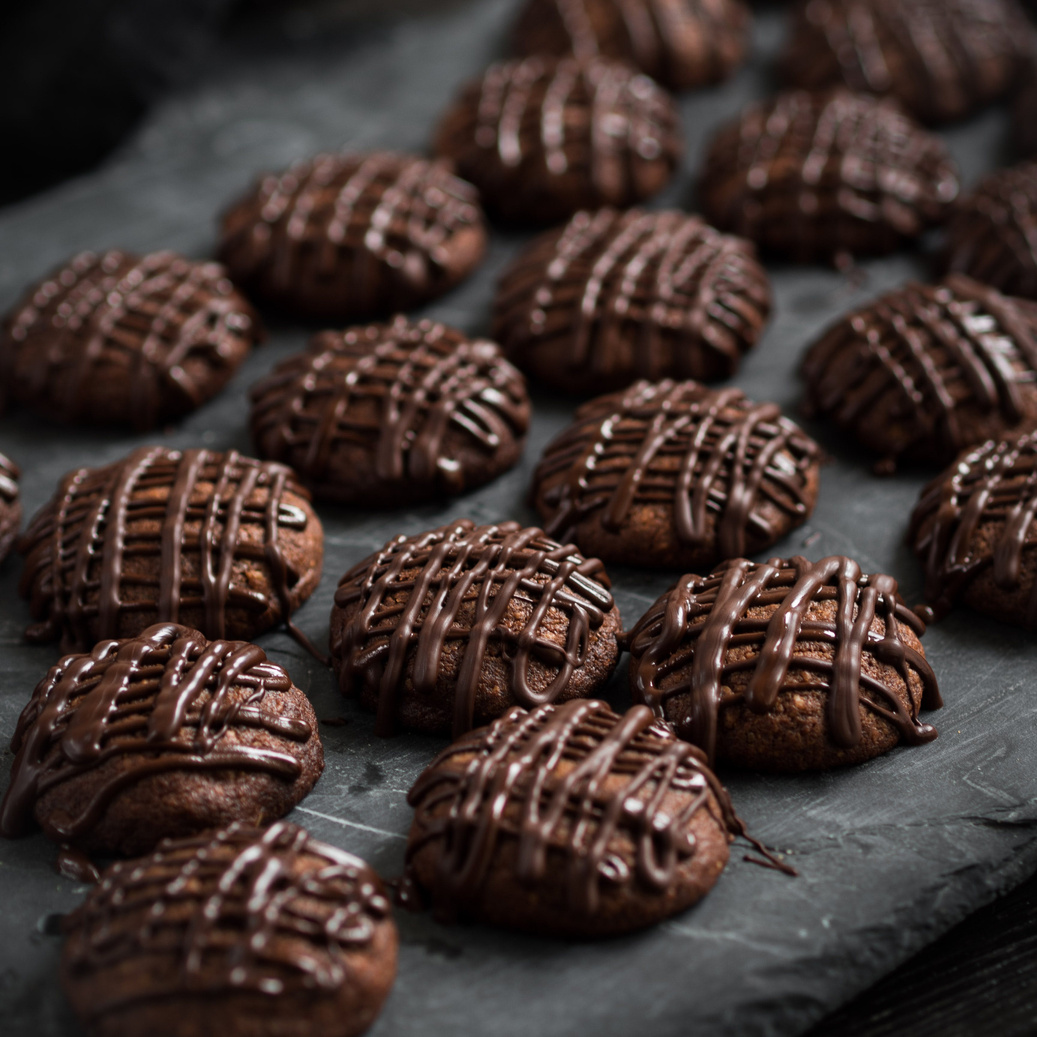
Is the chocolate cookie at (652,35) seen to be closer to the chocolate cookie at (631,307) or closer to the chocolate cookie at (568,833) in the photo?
the chocolate cookie at (631,307)

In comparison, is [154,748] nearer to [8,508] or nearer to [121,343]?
[8,508]

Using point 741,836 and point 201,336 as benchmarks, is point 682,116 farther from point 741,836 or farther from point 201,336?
point 741,836

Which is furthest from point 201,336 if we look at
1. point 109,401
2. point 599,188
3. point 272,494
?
point 599,188

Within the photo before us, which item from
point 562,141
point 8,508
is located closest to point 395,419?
point 8,508

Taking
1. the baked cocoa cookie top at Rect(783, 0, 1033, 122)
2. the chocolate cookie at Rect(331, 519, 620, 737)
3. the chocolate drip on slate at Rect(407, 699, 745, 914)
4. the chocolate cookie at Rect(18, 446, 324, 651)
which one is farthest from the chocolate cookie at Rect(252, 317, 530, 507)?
the baked cocoa cookie top at Rect(783, 0, 1033, 122)

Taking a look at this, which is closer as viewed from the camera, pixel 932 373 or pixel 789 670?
pixel 789 670
